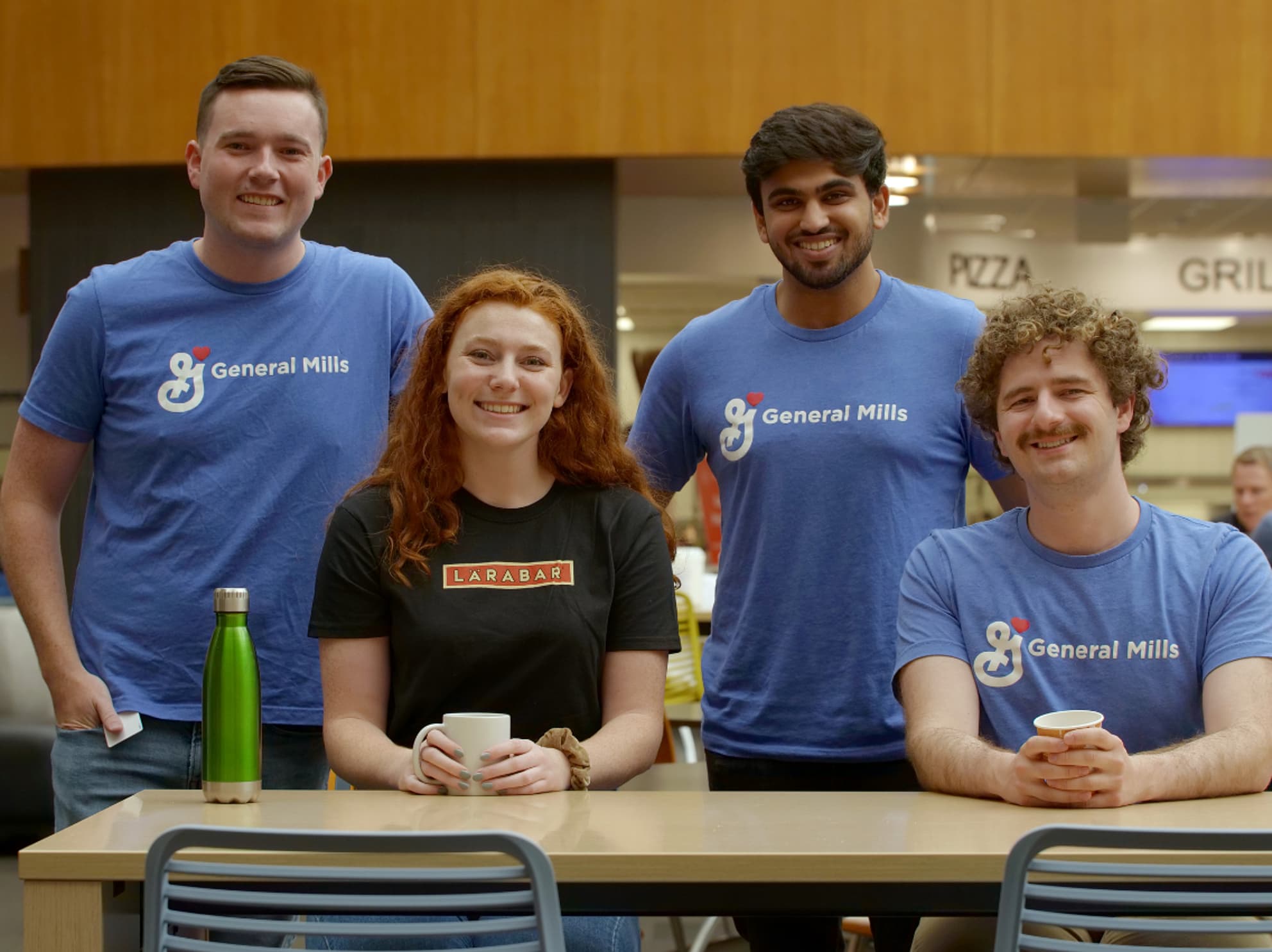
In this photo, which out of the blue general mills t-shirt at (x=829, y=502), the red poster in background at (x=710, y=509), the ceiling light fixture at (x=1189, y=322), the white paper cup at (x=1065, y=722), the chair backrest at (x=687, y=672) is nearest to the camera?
the white paper cup at (x=1065, y=722)

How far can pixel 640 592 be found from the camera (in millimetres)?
1935

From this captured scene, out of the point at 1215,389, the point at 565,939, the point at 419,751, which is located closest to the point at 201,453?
the point at 419,751

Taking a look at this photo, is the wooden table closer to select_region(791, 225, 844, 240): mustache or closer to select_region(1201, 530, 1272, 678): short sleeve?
select_region(1201, 530, 1272, 678): short sleeve

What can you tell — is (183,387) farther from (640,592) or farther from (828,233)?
(828,233)

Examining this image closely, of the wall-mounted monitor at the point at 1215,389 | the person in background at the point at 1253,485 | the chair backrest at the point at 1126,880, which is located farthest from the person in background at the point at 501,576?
the wall-mounted monitor at the point at 1215,389

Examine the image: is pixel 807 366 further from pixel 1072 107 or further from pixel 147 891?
pixel 1072 107

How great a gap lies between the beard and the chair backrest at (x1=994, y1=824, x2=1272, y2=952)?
1.11 meters

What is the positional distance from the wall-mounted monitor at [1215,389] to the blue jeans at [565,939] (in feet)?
27.9

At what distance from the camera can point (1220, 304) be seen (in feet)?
25.0

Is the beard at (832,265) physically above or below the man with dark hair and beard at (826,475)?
above

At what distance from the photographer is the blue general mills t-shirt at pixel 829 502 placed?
2.19 m

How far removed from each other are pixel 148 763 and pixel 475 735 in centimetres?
70

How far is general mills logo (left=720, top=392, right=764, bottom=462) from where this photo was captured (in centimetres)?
225

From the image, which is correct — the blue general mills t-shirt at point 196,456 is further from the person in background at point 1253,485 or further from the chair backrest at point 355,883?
the person in background at point 1253,485
